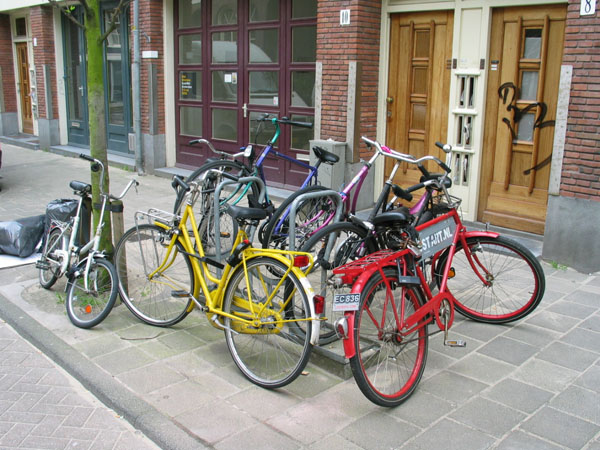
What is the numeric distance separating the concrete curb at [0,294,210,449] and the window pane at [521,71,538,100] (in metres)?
5.38

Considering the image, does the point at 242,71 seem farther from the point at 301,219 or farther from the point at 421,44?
the point at 301,219

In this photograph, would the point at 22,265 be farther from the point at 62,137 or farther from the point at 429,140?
the point at 62,137

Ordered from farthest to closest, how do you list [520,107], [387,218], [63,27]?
1. [63,27]
2. [520,107]
3. [387,218]

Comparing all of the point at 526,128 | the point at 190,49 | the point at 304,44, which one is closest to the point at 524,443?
the point at 526,128

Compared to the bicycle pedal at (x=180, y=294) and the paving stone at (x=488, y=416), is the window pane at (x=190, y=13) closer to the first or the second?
the bicycle pedal at (x=180, y=294)

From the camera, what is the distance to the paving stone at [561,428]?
3.55 metres

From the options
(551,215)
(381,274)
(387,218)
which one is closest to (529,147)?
(551,215)

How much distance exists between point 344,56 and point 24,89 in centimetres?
1241

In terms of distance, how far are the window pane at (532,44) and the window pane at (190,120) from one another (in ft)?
20.5

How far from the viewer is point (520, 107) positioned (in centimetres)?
720

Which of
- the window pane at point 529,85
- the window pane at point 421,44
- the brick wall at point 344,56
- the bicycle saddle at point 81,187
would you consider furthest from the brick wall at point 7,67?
the window pane at point 529,85

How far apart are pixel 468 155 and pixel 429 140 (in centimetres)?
64

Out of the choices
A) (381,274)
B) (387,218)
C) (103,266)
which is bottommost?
(103,266)

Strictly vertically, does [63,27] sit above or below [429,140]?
above
